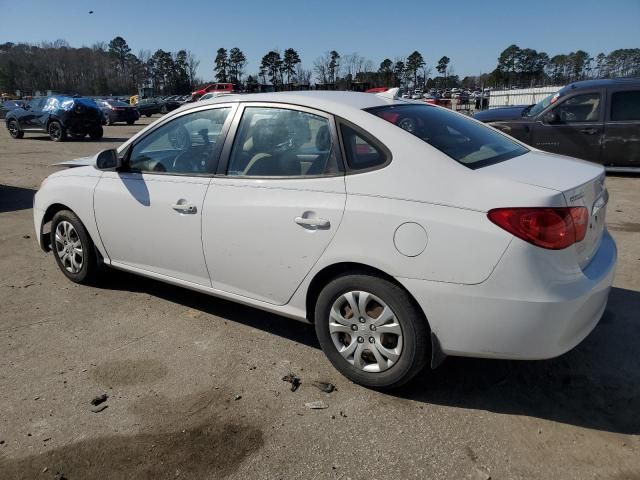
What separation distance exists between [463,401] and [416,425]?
1.25 feet

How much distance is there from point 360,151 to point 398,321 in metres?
1.00

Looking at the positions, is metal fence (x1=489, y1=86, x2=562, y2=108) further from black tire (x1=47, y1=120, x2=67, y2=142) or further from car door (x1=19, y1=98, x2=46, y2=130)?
car door (x1=19, y1=98, x2=46, y2=130)

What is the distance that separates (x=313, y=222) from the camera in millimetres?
3086

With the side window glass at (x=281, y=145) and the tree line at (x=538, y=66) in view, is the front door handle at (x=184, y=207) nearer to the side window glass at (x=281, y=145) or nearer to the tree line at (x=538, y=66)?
the side window glass at (x=281, y=145)

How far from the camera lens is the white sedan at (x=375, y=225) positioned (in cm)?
261

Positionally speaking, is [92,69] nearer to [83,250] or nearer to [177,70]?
[177,70]

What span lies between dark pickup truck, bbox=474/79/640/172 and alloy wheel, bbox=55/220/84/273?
8188 mm

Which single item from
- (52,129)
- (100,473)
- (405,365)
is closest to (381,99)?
(405,365)

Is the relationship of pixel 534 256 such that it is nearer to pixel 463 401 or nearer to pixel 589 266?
pixel 589 266

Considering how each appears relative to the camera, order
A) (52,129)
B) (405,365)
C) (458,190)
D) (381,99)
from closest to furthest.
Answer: (458,190)
(405,365)
(381,99)
(52,129)

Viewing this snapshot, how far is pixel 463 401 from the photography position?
305cm

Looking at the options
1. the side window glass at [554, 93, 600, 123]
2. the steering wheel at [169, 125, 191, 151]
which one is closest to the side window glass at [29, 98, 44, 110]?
the side window glass at [554, 93, 600, 123]

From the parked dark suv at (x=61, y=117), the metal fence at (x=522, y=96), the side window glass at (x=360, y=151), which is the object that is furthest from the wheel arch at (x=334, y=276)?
the metal fence at (x=522, y=96)

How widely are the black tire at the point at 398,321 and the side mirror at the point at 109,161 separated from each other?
7.07 feet
